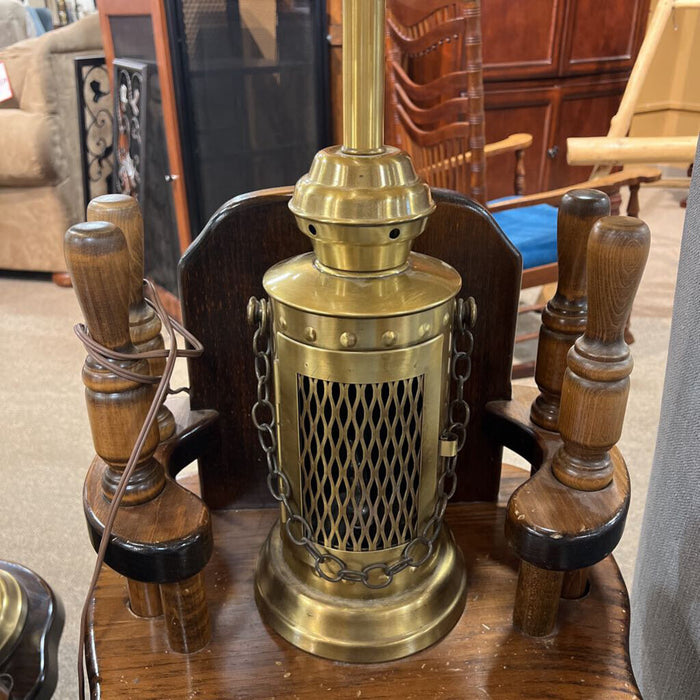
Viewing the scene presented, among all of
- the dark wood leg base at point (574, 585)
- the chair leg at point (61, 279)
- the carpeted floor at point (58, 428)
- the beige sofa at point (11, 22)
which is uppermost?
the beige sofa at point (11, 22)

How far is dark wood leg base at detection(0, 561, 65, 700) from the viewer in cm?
64

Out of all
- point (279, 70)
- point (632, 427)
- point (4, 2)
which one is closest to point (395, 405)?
point (632, 427)

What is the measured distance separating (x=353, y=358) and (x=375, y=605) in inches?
8.6

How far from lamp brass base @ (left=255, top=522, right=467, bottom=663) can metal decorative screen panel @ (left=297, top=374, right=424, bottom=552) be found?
48 mm

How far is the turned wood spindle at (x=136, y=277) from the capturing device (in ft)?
1.91

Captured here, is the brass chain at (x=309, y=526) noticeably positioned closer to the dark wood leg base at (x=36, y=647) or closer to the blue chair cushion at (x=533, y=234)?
the dark wood leg base at (x=36, y=647)

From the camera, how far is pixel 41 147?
2.56 m

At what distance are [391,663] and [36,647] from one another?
338mm

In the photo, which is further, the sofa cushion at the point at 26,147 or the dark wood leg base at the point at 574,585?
the sofa cushion at the point at 26,147

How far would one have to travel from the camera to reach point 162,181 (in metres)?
2.17

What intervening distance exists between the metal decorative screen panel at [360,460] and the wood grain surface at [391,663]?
10 cm

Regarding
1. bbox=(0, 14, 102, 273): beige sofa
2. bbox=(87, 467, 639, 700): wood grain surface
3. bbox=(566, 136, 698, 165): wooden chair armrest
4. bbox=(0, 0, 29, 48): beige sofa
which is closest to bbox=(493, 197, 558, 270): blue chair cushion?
bbox=(566, 136, 698, 165): wooden chair armrest

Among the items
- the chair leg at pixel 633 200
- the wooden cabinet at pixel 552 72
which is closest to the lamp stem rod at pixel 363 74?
the chair leg at pixel 633 200

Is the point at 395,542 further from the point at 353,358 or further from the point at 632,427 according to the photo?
the point at 632,427
